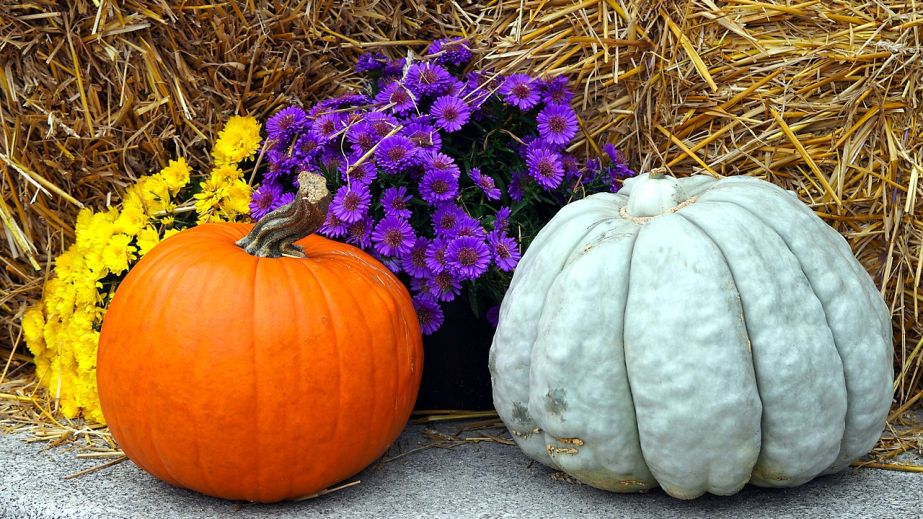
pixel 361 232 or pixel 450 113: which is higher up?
pixel 450 113

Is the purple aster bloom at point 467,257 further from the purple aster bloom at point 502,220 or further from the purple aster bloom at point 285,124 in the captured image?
the purple aster bloom at point 285,124

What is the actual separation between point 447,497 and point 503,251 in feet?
1.91

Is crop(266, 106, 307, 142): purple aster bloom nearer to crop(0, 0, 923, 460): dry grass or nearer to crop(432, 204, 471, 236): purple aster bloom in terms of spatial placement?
crop(0, 0, 923, 460): dry grass

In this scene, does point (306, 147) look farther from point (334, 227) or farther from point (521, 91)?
point (521, 91)

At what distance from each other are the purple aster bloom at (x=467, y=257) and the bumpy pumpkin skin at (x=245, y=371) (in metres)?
0.23

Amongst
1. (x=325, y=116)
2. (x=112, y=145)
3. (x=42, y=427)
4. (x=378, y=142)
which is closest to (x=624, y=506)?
(x=378, y=142)

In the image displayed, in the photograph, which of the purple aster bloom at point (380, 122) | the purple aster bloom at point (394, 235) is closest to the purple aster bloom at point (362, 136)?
the purple aster bloom at point (380, 122)

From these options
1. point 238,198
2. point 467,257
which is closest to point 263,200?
point 238,198

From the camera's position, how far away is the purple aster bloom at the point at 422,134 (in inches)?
86.6

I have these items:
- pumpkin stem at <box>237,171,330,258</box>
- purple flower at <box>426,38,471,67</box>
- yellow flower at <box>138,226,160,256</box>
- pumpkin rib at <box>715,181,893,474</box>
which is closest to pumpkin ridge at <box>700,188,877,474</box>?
pumpkin rib at <box>715,181,893,474</box>

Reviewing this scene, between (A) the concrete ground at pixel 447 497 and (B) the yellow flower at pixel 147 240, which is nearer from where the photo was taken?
(A) the concrete ground at pixel 447 497

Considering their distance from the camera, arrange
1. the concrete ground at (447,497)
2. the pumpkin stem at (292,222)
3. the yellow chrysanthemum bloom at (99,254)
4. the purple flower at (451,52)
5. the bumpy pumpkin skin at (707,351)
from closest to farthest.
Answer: the bumpy pumpkin skin at (707,351) < the concrete ground at (447,497) < the pumpkin stem at (292,222) < the yellow chrysanthemum bloom at (99,254) < the purple flower at (451,52)

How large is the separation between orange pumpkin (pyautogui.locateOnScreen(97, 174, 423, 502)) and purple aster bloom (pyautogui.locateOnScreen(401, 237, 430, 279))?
234 millimetres

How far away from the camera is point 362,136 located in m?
2.19
